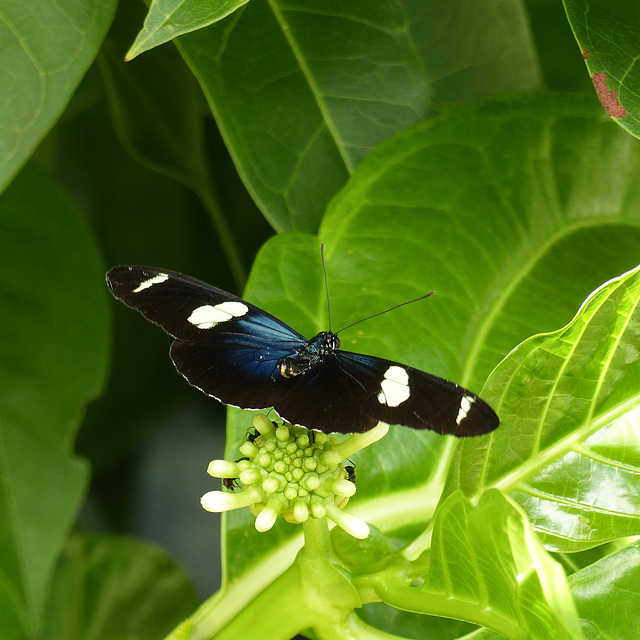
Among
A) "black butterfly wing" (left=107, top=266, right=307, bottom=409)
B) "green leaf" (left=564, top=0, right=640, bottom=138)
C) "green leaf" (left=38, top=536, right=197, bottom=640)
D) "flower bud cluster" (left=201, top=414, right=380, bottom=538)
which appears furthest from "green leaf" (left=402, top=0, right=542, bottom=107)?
"green leaf" (left=38, top=536, right=197, bottom=640)

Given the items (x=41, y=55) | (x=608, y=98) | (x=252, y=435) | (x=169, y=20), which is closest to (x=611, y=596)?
(x=252, y=435)

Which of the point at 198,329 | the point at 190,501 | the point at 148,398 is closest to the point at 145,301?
the point at 198,329

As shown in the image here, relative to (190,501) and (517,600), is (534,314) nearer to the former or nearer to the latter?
(517,600)

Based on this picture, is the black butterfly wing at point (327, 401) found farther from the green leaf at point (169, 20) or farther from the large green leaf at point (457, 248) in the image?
the green leaf at point (169, 20)

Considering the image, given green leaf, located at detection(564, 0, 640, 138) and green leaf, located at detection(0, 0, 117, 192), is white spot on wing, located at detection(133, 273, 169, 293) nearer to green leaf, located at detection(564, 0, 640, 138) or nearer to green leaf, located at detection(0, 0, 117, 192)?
green leaf, located at detection(0, 0, 117, 192)

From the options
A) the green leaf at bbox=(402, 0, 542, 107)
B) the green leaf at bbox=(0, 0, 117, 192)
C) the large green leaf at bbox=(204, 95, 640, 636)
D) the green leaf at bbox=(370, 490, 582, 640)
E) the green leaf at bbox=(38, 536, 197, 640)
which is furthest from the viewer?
the green leaf at bbox=(38, 536, 197, 640)

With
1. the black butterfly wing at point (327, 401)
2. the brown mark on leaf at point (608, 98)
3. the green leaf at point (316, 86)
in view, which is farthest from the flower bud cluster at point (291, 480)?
the brown mark on leaf at point (608, 98)
